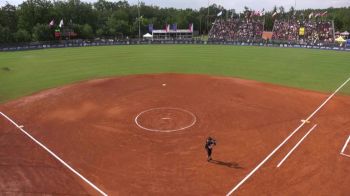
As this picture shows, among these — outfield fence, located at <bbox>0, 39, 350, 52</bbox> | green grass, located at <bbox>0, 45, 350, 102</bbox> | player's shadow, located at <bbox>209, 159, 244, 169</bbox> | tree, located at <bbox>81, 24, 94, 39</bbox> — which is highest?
tree, located at <bbox>81, 24, 94, 39</bbox>

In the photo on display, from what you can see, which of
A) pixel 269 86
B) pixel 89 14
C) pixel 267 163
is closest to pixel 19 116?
pixel 267 163

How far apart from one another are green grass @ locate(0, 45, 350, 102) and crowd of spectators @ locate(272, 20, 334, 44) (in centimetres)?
2409

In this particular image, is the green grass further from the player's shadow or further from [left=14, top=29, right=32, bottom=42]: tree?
[left=14, top=29, right=32, bottom=42]: tree

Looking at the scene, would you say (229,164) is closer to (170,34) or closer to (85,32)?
(85,32)

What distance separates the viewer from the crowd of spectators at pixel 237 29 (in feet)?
332

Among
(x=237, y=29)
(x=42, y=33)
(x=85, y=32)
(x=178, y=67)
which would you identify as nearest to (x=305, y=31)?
(x=237, y=29)

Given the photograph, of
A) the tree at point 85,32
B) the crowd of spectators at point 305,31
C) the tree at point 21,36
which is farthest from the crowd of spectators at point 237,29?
the tree at point 21,36

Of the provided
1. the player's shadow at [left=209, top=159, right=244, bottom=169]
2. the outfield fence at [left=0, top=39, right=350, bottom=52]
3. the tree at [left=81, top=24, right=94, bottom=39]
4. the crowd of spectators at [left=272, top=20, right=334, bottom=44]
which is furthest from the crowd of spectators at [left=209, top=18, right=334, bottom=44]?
the player's shadow at [left=209, top=159, right=244, bottom=169]

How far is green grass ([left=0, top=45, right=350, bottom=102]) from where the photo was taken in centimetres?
3878

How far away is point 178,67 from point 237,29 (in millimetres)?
62496

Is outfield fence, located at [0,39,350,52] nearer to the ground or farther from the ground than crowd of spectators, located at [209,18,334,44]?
nearer to the ground

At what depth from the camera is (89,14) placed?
122m

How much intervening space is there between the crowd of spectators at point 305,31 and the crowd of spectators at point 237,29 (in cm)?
750

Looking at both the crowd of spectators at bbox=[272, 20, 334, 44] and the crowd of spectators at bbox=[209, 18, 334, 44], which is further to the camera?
the crowd of spectators at bbox=[209, 18, 334, 44]
